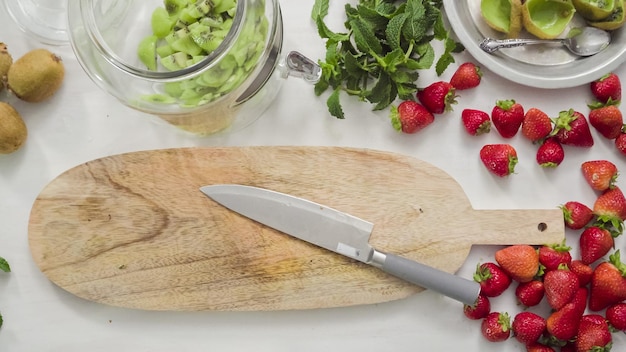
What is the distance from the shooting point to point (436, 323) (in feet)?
3.70

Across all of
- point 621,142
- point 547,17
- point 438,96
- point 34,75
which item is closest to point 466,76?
point 438,96

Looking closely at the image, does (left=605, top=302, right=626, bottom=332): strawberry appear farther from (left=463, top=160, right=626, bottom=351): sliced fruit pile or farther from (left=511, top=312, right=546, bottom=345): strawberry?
(left=511, top=312, right=546, bottom=345): strawberry

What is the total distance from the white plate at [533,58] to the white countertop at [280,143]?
4 centimetres

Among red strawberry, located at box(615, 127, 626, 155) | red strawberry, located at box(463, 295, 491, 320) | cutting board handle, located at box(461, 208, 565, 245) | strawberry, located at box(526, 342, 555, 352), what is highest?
red strawberry, located at box(615, 127, 626, 155)

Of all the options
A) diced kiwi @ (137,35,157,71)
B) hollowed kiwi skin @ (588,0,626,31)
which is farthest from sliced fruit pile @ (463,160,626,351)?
diced kiwi @ (137,35,157,71)

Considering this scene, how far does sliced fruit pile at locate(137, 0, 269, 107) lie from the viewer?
97cm

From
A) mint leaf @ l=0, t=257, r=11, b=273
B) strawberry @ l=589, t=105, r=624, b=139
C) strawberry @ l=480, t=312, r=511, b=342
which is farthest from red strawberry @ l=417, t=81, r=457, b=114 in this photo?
mint leaf @ l=0, t=257, r=11, b=273

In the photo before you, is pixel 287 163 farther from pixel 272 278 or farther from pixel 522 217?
pixel 522 217

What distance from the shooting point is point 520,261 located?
1086 mm

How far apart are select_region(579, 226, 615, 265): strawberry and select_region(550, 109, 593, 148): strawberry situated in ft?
0.45

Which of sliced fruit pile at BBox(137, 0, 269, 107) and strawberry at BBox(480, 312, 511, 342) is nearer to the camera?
sliced fruit pile at BBox(137, 0, 269, 107)

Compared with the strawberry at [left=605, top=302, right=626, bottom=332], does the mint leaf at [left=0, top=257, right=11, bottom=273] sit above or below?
above

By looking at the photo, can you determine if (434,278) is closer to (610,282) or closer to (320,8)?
(610,282)

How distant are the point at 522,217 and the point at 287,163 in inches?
14.8
